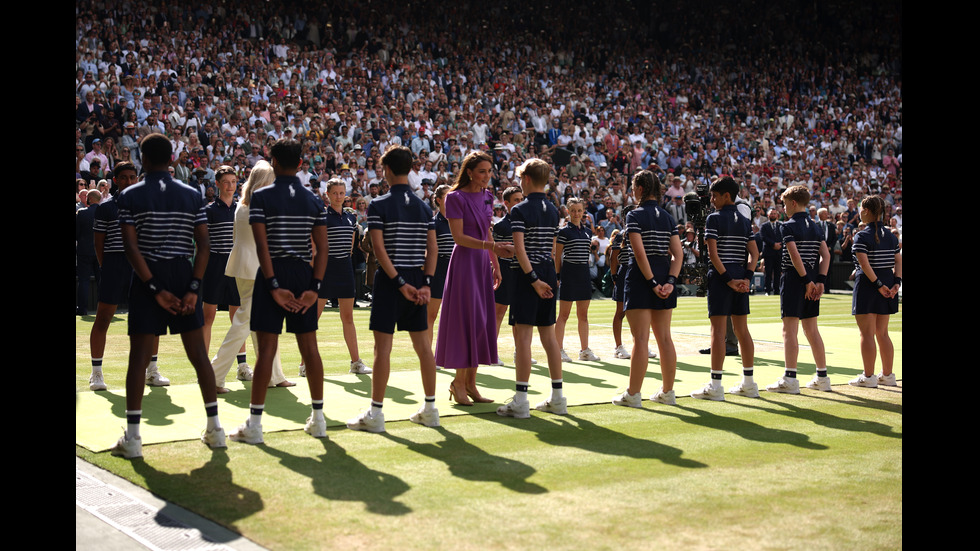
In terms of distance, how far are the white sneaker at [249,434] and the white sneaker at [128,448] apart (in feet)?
2.15

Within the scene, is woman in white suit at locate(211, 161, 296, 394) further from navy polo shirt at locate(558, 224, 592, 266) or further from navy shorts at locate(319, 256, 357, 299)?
navy polo shirt at locate(558, 224, 592, 266)

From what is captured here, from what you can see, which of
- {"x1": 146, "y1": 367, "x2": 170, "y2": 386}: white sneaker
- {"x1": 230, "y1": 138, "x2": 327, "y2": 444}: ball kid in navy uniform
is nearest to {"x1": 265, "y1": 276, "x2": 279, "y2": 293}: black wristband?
{"x1": 230, "y1": 138, "x2": 327, "y2": 444}: ball kid in navy uniform

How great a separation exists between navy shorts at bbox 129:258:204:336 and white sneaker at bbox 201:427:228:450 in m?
0.68

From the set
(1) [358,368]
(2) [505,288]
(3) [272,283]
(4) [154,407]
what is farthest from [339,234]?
(3) [272,283]

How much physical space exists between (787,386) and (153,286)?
19.5 feet

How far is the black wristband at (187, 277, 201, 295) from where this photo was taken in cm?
596

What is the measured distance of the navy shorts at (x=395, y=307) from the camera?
22.0ft

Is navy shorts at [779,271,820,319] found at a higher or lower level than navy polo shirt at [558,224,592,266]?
lower

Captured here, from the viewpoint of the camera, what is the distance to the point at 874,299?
9445 mm

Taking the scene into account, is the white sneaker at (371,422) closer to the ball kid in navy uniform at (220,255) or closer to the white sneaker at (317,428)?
the white sneaker at (317,428)

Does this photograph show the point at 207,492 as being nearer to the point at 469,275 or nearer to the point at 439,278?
the point at 469,275

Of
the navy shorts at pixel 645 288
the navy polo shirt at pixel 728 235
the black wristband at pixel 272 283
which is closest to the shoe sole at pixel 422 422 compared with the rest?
the black wristband at pixel 272 283

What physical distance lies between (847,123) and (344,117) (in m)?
22.8

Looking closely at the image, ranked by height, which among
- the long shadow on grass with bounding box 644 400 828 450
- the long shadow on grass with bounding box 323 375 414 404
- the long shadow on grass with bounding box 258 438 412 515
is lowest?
the long shadow on grass with bounding box 644 400 828 450
